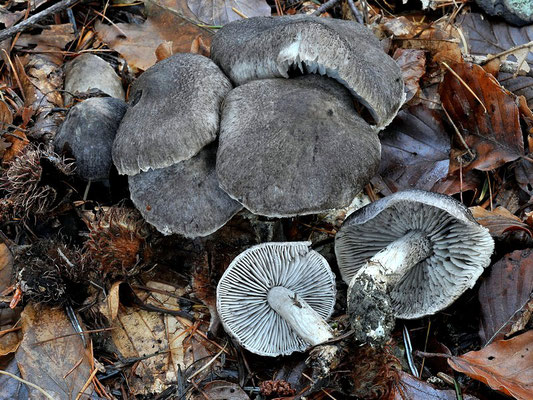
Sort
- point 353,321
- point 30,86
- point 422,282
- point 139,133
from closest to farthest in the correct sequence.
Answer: point 353,321 → point 139,133 → point 422,282 → point 30,86

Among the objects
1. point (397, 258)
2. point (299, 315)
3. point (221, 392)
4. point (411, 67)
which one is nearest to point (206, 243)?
point (299, 315)

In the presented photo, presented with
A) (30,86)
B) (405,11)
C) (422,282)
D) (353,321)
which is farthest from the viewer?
(405,11)

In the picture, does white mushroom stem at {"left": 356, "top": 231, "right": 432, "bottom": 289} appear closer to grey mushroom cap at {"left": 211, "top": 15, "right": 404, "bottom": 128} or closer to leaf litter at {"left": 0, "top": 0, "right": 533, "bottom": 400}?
leaf litter at {"left": 0, "top": 0, "right": 533, "bottom": 400}

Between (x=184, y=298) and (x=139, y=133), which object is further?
(x=184, y=298)

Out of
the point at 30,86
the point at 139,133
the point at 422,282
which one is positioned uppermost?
the point at 139,133

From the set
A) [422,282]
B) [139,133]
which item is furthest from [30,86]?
[422,282]

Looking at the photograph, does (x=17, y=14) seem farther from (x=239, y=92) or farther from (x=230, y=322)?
(x=230, y=322)

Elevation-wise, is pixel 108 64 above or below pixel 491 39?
below
